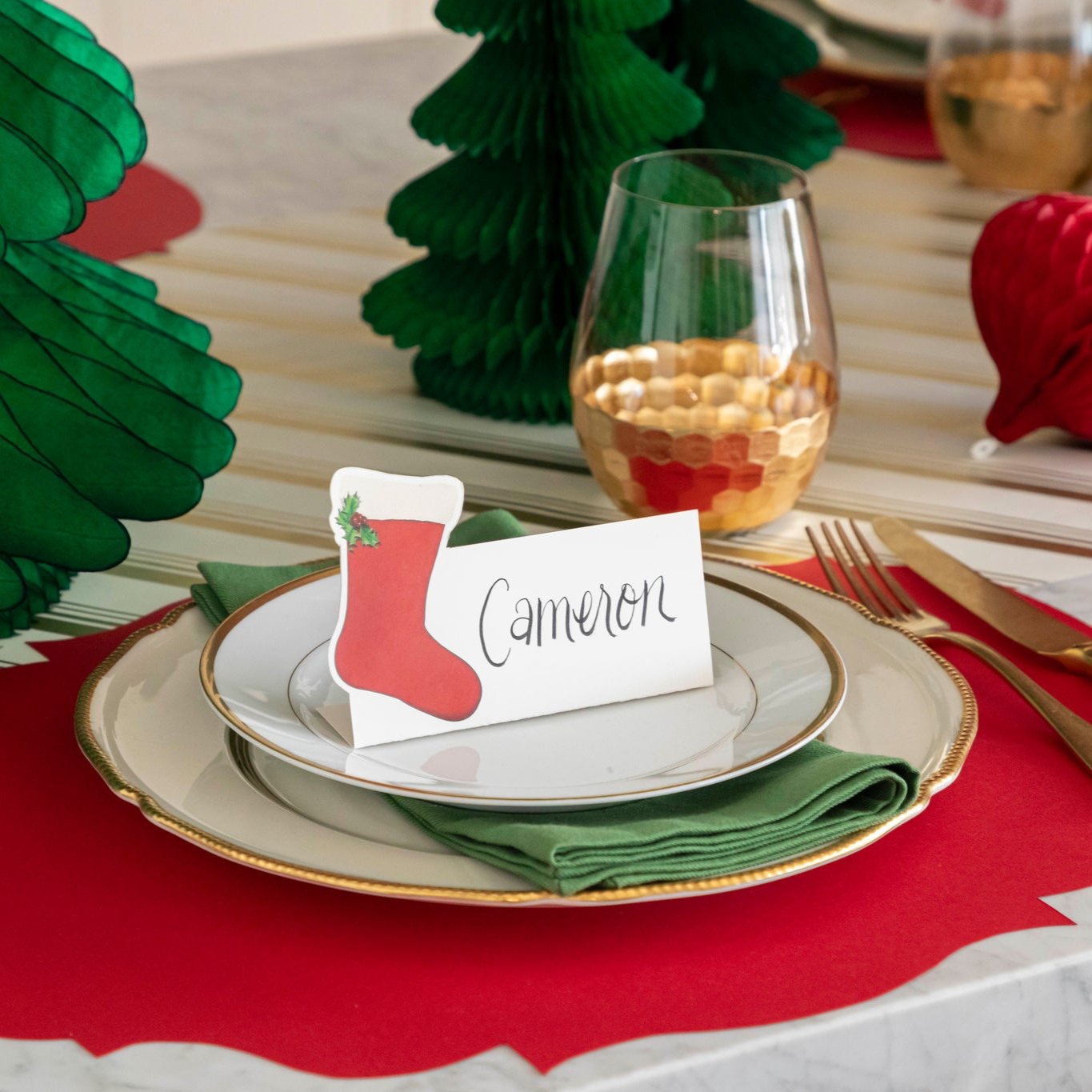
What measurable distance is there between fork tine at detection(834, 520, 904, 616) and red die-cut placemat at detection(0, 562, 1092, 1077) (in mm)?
155

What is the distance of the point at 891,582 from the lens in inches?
28.0

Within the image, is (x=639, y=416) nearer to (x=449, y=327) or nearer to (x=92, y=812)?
(x=449, y=327)

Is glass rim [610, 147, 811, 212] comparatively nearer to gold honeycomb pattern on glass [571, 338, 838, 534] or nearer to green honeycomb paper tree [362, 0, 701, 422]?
gold honeycomb pattern on glass [571, 338, 838, 534]

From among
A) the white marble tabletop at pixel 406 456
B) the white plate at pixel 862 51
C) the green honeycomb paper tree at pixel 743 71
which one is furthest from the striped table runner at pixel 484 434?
the white plate at pixel 862 51

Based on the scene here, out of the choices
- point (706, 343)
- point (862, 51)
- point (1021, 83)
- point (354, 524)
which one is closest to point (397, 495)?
point (354, 524)

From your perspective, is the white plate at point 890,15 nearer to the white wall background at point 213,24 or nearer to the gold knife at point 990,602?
the gold knife at point 990,602

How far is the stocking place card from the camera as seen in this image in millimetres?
508

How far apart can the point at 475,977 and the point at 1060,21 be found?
1104 millimetres

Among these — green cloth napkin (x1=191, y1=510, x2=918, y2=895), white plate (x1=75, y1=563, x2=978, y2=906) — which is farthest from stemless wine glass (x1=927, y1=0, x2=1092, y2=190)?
green cloth napkin (x1=191, y1=510, x2=918, y2=895)

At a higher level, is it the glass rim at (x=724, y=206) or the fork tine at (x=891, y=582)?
the glass rim at (x=724, y=206)

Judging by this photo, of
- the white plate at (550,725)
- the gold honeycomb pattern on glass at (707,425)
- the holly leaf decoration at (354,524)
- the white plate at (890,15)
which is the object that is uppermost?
the holly leaf decoration at (354,524)

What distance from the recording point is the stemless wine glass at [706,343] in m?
0.72

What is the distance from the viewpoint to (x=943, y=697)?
57cm

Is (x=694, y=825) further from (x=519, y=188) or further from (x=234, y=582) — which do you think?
(x=519, y=188)
